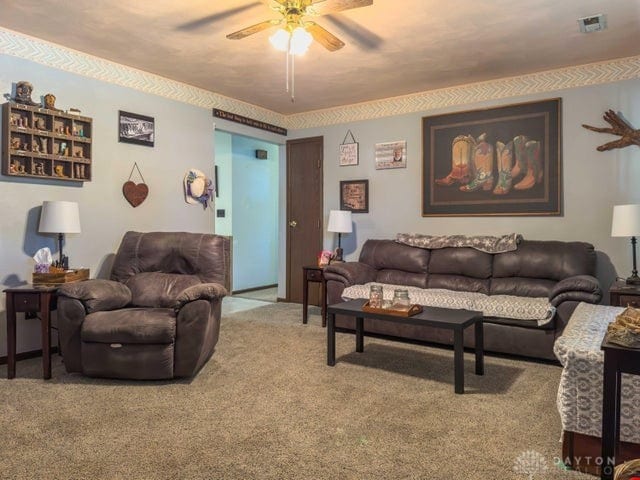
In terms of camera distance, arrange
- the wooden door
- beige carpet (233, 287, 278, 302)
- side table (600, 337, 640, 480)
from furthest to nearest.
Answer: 1. beige carpet (233, 287, 278, 302)
2. the wooden door
3. side table (600, 337, 640, 480)

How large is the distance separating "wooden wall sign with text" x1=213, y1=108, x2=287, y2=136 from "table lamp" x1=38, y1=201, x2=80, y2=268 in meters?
2.06

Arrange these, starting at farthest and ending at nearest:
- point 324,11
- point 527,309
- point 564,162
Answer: point 564,162 → point 527,309 → point 324,11

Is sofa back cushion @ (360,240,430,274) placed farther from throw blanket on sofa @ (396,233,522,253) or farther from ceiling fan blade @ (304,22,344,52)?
ceiling fan blade @ (304,22,344,52)

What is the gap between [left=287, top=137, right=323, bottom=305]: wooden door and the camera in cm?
576

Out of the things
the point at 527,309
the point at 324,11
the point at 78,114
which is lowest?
the point at 527,309

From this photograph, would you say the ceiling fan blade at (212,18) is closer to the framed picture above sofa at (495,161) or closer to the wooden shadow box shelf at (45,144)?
the wooden shadow box shelf at (45,144)

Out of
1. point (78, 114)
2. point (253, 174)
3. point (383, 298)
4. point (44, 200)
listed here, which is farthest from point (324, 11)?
point (253, 174)

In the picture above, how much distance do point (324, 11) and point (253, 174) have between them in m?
4.63

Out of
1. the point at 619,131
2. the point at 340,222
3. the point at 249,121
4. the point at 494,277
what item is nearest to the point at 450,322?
the point at 494,277

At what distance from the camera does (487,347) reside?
3602mm

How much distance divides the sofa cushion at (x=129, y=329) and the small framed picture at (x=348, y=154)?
3.19 m

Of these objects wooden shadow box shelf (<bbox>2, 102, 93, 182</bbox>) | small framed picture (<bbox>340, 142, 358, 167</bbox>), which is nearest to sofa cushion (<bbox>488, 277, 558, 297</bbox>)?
small framed picture (<bbox>340, 142, 358, 167</bbox>)

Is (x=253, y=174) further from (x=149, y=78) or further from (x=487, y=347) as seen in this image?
(x=487, y=347)

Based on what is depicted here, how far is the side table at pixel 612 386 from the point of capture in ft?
5.21
